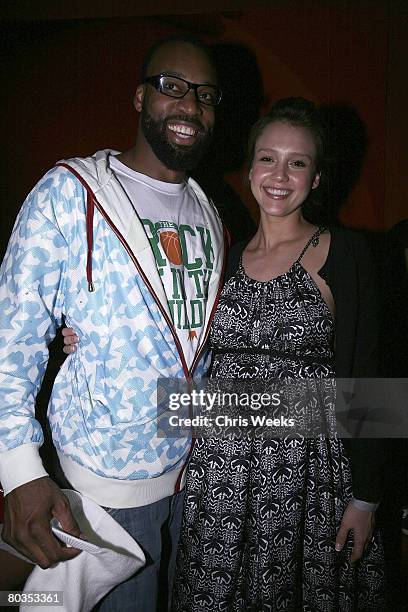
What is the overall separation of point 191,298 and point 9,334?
1.61ft

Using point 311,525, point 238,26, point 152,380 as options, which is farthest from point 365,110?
point 311,525

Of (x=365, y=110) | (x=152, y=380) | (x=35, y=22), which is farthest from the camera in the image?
(x=35, y=22)

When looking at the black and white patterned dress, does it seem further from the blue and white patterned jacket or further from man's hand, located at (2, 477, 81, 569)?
man's hand, located at (2, 477, 81, 569)

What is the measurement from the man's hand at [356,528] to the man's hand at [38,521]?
67 centimetres

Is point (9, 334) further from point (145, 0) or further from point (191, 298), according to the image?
point (145, 0)

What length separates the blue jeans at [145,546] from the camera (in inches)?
57.0

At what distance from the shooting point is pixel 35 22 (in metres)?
2.15

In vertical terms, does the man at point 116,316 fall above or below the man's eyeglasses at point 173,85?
below

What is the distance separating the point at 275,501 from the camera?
55.2 inches

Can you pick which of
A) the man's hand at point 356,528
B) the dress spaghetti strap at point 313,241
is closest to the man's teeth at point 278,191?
the dress spaghetti strap at point 313,241

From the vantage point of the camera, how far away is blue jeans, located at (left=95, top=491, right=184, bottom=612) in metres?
1.45

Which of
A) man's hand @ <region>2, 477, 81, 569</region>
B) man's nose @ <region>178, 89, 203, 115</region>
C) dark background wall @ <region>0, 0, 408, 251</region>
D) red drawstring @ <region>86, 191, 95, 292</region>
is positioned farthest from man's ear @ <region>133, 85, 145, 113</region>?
man's hand @ <region>2, 477, 81, 569</region>

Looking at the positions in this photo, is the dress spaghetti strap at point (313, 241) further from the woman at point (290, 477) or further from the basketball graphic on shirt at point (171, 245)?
the basketball graphic on shirt at point (171, 245)

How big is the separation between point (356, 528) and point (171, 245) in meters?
0.90
